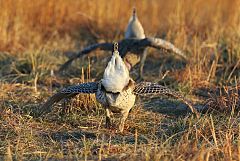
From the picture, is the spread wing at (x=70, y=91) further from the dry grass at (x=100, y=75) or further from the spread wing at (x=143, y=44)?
the spread wing at (x=143, y=44)

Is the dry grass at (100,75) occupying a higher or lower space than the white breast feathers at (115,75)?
lower

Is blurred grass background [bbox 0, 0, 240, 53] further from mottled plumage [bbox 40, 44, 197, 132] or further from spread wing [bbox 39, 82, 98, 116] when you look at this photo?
mottled plumage [bbox 40, 44, 197, 132]

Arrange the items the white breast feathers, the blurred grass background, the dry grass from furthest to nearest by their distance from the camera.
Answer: the blurred grass background, the white breast feathers, the dry grass

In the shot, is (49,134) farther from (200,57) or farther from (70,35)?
(70,35)

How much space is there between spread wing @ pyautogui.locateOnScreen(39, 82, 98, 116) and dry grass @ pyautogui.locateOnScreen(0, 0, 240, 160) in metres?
0.11

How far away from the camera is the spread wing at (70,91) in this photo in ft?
15.5

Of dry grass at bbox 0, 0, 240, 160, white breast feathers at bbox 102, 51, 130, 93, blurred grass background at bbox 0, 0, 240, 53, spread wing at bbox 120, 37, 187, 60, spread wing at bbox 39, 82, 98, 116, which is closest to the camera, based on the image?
dry grass at bbox 0, 0, 240, 160

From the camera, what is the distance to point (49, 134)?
466 centimetres

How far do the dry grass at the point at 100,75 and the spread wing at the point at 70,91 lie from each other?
0.11 metres

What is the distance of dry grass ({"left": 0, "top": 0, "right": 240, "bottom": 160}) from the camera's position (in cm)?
412

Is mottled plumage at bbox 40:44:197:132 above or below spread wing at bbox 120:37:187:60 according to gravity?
below

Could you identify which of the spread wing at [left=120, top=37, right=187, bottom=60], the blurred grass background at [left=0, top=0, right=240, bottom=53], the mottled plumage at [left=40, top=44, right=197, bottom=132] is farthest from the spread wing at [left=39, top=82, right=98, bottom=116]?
the blurred grass background at [left=0, top=0, right=240, bottom=53]

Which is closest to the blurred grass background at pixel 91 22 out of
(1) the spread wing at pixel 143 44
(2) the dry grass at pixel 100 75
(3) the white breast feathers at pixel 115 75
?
(2) the dry grass at pixel 100 75

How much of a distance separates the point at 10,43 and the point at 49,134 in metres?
3.58
